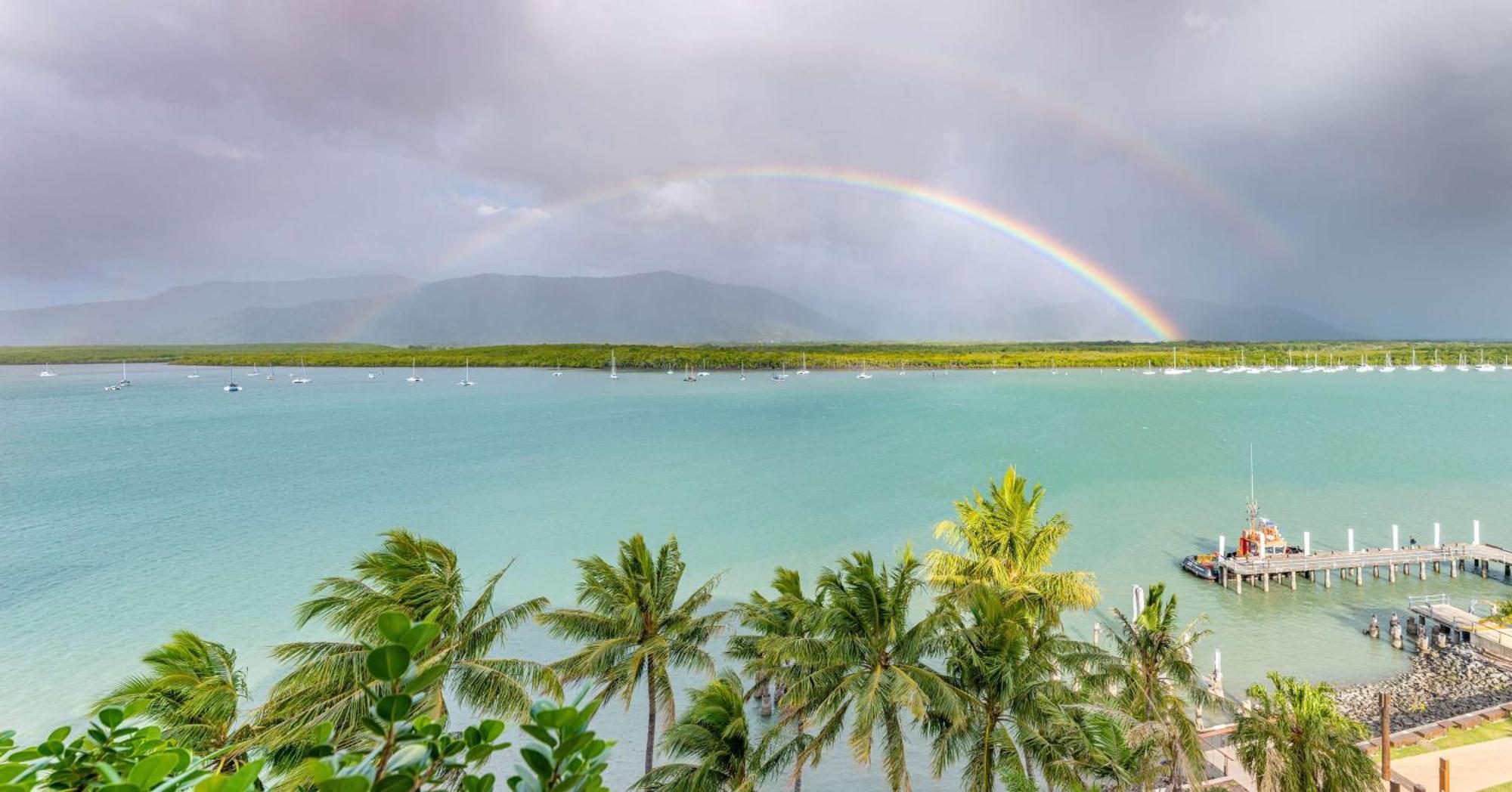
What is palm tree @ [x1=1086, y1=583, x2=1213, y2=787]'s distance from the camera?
1139cm

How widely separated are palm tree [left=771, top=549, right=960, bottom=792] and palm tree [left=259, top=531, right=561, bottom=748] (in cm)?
474

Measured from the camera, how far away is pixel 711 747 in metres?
10.6

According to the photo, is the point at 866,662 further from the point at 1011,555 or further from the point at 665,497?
the point at 665,497

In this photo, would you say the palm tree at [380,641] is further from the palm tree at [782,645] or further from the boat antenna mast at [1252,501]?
the boat antenna mast at [1252,501]

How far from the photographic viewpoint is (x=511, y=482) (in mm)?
49844

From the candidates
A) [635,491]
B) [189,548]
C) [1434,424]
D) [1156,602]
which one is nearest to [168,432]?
[189,548]

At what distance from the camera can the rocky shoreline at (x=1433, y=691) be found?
1781 centimetres

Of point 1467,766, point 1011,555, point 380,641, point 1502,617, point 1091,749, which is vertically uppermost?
point 380,641

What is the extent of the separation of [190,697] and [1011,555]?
19135 mm

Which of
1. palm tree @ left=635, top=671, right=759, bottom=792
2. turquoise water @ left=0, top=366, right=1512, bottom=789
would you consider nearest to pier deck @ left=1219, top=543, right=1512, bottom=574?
turquoise water @ left=0, top=366, right=1512, bottom=789

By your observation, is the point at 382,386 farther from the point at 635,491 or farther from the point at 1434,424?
the point at 1434,424

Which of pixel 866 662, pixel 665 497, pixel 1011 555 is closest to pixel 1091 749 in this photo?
pixel 866 662

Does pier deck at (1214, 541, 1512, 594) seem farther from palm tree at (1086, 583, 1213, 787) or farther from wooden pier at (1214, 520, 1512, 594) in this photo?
palm tree at (1086, 583, 1213, 787)

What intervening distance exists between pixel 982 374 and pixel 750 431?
115 meters
